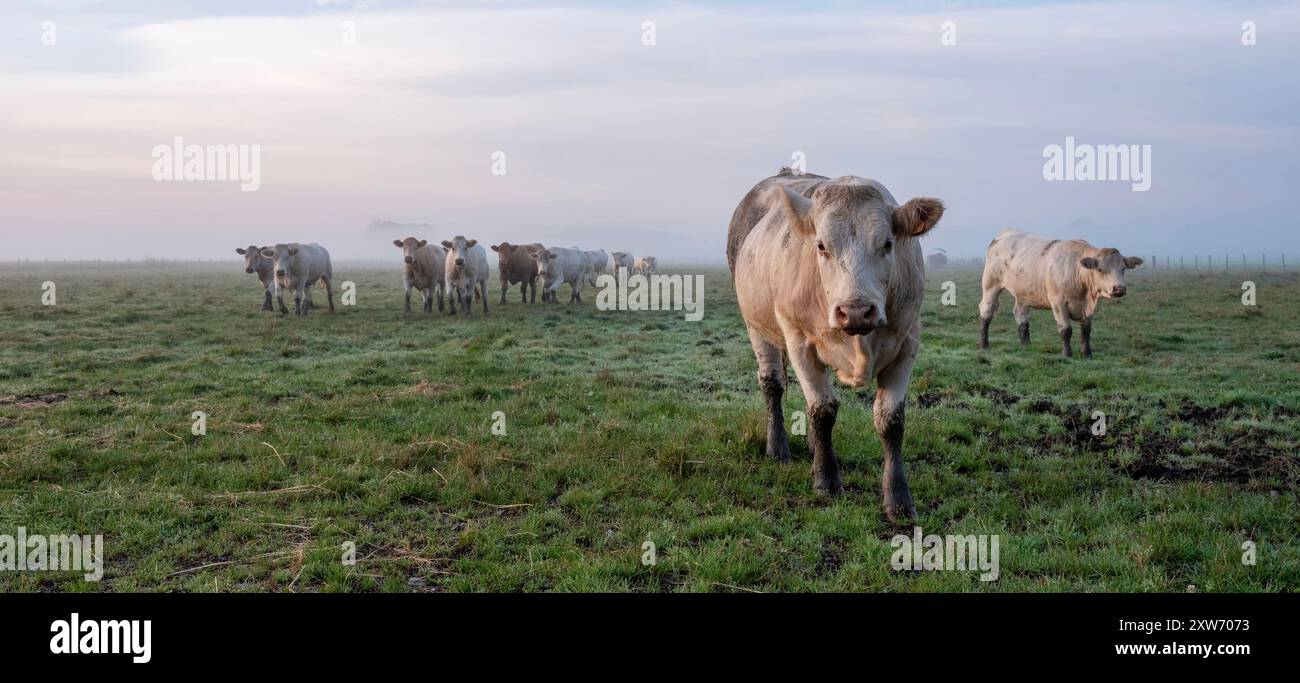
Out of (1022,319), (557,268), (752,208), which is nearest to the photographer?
(752,208)

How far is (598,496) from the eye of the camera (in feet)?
20.4

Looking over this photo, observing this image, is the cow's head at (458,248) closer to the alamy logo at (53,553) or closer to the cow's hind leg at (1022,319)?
the cow's hind leg at (1022,319)

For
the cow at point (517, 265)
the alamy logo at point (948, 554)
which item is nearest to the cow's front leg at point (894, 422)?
the alamy logo at point (948, 554)

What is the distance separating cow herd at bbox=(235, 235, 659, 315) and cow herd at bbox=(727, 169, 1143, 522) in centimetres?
1683

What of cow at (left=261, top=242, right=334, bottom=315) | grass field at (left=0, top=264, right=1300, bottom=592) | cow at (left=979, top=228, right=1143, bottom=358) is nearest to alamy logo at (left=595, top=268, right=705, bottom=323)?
cow at (left=979, top=228, right=1143, bottom=358)

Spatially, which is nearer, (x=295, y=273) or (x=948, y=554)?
(x=948, y=554)

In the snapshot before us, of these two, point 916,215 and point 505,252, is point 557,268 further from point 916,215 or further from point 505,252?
point 916,215

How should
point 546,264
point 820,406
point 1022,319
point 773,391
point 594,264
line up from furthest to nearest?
1. point 594,264
2. point 546,264
3. point 1022,319
4. point 773,391
5. point 820,406

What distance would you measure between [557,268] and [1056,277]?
689 inches

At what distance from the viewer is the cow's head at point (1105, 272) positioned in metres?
13.9

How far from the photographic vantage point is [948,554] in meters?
4.85
